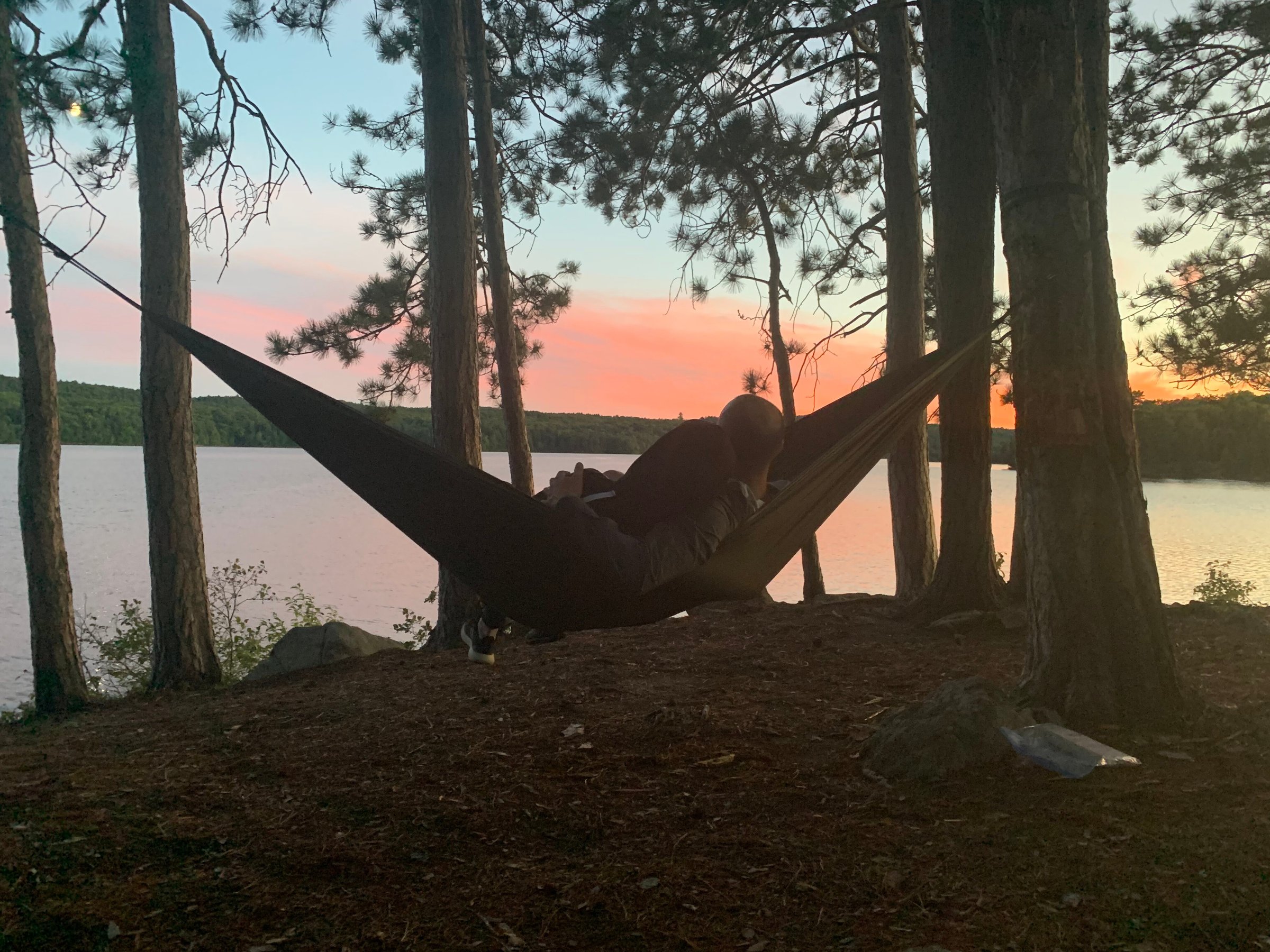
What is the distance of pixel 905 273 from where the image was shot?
4566 millimetres

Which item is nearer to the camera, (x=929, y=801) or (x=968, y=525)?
(x=929, y=801)

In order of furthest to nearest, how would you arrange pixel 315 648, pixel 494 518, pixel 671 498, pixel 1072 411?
1. pixel 315 648
2. pixel 1072 411
3. pixel 671 498
4. pixel 494 518

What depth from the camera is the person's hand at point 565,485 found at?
2062 millimetres

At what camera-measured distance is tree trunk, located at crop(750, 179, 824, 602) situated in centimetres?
595

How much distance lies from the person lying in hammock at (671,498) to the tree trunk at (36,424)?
2.79 meters

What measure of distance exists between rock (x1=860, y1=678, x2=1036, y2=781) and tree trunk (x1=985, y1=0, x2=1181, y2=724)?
200mm

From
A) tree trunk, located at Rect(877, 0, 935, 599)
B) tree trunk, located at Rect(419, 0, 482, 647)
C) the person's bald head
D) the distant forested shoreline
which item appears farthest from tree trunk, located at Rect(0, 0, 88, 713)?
the distant forested shoreline

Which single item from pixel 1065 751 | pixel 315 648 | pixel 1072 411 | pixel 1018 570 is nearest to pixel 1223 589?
pixel 1018 570

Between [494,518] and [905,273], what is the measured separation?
3.32 m

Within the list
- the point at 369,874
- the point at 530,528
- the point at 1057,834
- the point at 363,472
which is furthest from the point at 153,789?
the point at 1057,834

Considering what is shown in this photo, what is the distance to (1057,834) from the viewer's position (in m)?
1.74

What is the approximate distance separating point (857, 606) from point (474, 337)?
2282mm

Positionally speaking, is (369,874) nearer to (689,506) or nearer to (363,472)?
(363,472)

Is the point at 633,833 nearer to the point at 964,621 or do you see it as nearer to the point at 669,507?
the point at 669,507
